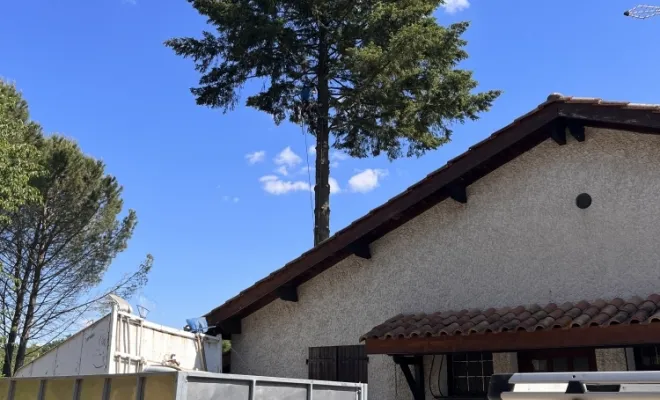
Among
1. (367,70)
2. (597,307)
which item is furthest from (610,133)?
(367,70)

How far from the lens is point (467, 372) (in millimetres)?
9023

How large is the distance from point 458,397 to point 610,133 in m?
4.23

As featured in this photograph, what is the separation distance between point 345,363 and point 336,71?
998 centimetres

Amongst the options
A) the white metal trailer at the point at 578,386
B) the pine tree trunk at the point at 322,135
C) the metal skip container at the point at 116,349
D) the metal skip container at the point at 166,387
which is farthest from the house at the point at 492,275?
the pine tree trunk at the point at 322,135

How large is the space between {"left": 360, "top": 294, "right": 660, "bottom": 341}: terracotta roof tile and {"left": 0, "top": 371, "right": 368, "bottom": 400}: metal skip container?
234cm

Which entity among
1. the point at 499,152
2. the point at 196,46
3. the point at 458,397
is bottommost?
the point at 458,397

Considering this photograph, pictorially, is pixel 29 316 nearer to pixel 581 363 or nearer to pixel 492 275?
pixel 492 275

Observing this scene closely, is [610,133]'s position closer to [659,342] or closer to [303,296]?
[659,342]

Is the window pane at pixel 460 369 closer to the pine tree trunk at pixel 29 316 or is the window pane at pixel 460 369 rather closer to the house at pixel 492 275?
the house at pixel 492 275

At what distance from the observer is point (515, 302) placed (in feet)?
29.0

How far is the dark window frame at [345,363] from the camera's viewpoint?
9.64 meters

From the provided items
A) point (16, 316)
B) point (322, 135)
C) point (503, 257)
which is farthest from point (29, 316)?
point (503, 257)

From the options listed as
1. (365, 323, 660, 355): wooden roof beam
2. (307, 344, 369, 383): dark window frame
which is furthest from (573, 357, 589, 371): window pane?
(307, 344, 369, 383): dark window frame

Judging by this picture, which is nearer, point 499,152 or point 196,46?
point 499,152
